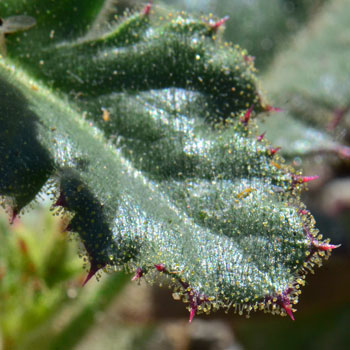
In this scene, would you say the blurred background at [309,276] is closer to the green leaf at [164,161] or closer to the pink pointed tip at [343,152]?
the pink pointed tip at [343,152]

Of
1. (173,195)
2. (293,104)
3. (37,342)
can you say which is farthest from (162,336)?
(173,195)

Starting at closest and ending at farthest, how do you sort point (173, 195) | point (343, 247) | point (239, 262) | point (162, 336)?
1. point (239, 262)
2. point (173, 195)
3. point (343, 247)
4. point (162, 336)

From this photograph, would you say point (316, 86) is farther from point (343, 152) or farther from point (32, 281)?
point (32, 281)

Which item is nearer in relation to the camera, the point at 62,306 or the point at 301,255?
the point at 301,255

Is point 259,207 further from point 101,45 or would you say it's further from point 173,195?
point 101,45

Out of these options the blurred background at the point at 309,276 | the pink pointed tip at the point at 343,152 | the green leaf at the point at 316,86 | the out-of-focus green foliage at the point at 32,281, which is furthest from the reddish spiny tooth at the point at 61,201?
the pink pointed tip at the point at 343,152

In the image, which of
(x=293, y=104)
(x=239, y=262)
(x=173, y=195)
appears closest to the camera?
(x=239, y=262)

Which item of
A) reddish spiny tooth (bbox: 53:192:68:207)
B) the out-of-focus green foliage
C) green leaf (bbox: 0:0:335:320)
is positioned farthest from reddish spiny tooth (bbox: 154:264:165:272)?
the out-of-focus green foliage

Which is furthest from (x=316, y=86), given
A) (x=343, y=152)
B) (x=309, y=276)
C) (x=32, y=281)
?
(x=32, y=281)
